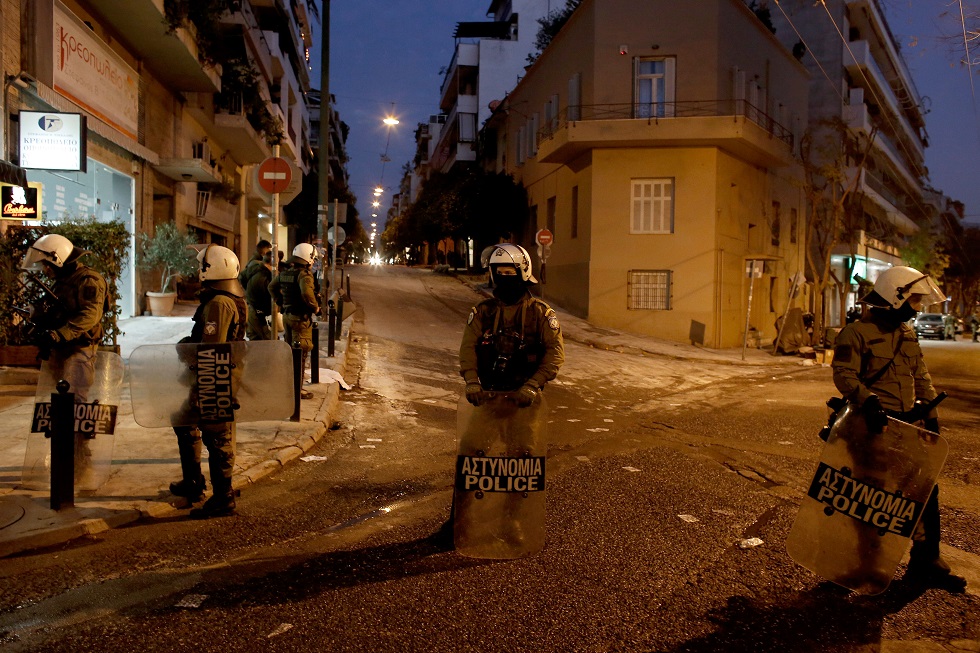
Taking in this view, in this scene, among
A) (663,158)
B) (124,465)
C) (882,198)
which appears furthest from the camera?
(882,198)

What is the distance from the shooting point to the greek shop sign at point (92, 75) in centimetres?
1193

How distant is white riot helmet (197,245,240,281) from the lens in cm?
531

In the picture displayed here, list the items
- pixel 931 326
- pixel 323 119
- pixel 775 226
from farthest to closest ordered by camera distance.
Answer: pixel 931 326
pixel 775 226
pixel 323 119

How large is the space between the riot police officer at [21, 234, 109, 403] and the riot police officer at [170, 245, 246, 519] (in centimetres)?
79

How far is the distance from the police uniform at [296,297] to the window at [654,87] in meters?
16.0

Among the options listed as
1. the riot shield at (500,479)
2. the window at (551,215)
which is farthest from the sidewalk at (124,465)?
the window at (551,215)

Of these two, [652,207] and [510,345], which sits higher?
[652,207]

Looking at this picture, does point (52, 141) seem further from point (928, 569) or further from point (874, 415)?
point (928, 569)

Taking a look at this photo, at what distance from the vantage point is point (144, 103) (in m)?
16.8

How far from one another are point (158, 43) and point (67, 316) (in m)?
12.7

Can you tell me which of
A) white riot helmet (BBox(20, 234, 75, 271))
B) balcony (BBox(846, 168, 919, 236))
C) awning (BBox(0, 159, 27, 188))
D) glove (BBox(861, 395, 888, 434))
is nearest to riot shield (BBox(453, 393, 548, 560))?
glove (BBox(861, 395, 888, 434))

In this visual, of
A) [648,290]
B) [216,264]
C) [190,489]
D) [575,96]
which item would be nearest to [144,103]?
[575,96]

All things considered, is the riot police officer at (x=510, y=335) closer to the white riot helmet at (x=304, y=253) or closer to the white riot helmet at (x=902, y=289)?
the white riot helmet at (x=902, y=289)

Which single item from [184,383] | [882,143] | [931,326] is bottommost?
[931,326]
